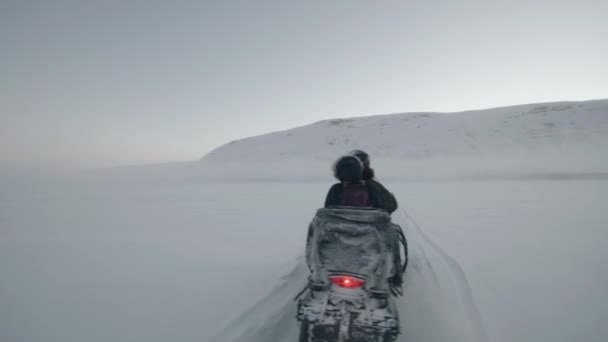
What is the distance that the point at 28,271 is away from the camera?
5.32 m

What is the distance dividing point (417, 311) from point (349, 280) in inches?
69.9

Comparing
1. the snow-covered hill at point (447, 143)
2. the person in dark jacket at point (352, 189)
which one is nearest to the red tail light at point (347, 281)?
the person in dark jacket at point (352, 189)

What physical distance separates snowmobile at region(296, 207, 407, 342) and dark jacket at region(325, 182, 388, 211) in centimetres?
92

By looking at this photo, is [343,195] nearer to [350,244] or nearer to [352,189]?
[352,189]

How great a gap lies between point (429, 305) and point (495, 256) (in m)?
3.08

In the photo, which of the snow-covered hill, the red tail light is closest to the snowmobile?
the red tail light

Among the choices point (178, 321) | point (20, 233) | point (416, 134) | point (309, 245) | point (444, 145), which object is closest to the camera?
point (309, 245)

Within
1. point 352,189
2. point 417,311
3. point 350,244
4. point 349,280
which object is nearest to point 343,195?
point 352,189

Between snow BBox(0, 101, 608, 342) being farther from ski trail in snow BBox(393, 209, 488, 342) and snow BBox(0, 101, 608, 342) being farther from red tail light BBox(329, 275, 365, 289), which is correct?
red tail light BBox(329, 275, 365, 289)

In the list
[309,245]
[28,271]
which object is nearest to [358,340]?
[309,245]

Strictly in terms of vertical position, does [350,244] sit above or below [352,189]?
below

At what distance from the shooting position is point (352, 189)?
4.07 meters

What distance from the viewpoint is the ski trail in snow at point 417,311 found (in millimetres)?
3311

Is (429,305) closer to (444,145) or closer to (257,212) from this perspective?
(257,212)
